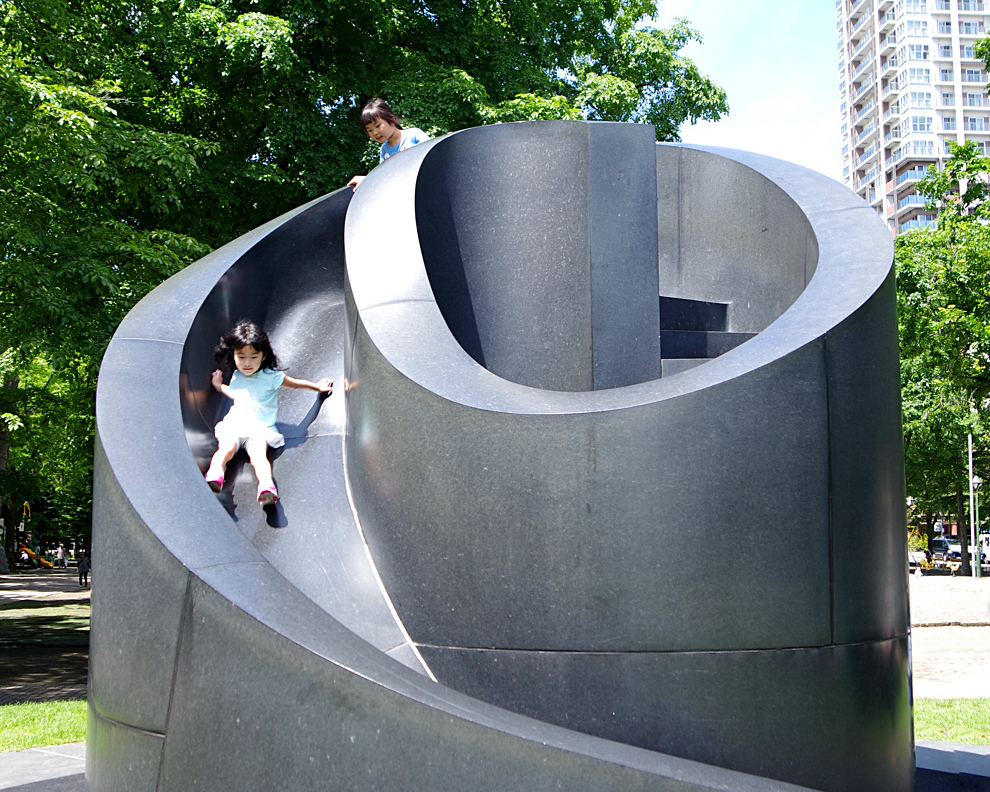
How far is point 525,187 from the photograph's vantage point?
5344mm

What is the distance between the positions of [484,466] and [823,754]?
1.57 meters

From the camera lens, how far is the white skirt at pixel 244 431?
4.69 metres

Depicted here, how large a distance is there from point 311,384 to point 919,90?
113 metres

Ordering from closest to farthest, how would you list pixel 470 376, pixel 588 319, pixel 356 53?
pixel 470 376 < pixel 588 319 < pixel 356 53

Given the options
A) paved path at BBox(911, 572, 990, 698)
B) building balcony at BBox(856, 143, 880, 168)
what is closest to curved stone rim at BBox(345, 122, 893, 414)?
paved path at BBox(911, 572, 990, 698)

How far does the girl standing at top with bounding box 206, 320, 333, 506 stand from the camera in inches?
181

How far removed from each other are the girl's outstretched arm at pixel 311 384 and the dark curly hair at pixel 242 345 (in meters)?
0.11

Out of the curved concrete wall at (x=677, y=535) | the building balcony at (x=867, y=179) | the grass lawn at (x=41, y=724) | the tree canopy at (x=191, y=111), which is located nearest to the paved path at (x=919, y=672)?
the grass lawn at (x=41, y=724)

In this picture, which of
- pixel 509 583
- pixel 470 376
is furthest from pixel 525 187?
pixel 509 583

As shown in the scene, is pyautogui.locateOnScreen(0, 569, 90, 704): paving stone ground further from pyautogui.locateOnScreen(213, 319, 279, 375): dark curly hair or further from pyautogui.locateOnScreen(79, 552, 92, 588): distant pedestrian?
pyautogui.locateOnScreen(79, 552, 92, 588): distant pedestrian

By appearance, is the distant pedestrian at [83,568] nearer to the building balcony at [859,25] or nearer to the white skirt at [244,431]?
the white skirt at [244,431]

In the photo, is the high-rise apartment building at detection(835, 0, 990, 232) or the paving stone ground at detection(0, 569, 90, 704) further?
the high-rise apartment building at detection(835, 0, 990, 232)

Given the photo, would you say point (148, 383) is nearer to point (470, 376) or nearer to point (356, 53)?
point (470, 376)

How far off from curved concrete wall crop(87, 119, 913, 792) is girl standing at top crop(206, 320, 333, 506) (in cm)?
44
